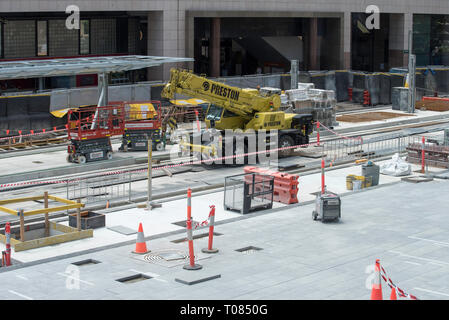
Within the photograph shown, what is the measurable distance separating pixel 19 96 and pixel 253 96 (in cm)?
1259

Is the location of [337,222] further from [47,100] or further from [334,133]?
[47,100]

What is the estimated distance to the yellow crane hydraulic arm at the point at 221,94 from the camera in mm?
36156

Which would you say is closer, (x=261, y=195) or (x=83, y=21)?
(x=261, y=195)

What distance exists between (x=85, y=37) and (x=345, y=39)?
20729 millimetres

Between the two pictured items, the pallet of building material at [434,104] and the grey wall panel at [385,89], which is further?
the grey wall panel at [385,89]

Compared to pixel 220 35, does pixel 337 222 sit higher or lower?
Answer: lower

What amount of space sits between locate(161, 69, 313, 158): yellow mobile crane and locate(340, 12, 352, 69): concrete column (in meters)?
28.1

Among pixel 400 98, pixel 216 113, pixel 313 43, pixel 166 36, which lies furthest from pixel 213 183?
pixel 313 43

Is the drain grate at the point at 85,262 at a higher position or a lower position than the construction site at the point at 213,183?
lower

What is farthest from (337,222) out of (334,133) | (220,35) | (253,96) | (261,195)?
(220,35)

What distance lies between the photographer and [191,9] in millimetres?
57062

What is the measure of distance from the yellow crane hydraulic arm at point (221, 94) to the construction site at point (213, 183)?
2.7 inches

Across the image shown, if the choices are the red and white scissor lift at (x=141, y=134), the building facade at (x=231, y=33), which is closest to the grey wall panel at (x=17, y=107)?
the red and white scissor lift at (x=141, y=134)

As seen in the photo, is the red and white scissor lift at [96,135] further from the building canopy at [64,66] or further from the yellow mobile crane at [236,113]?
the yellow mobile crane at [236,113]
